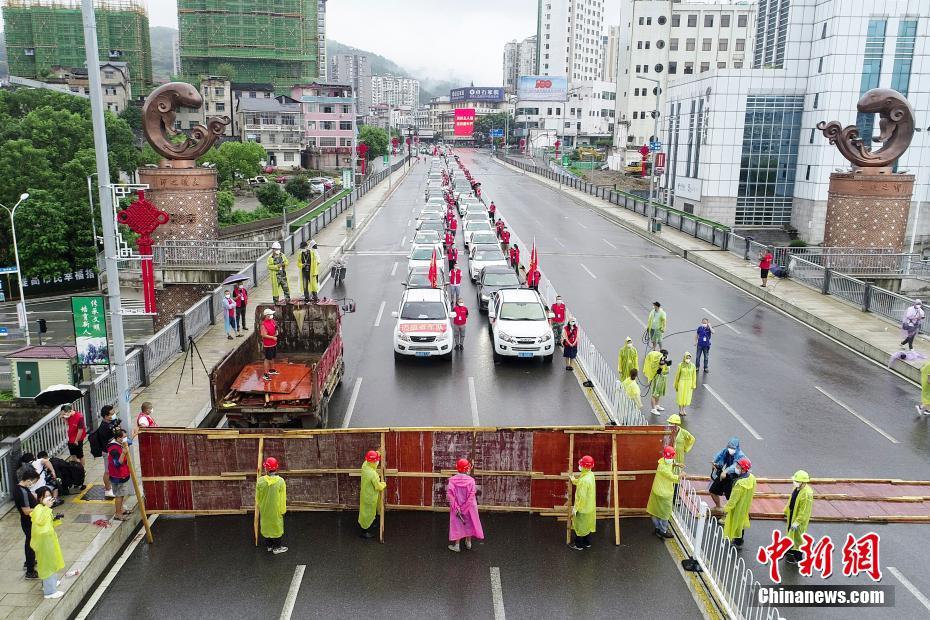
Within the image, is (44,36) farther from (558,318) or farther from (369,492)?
(369,492)

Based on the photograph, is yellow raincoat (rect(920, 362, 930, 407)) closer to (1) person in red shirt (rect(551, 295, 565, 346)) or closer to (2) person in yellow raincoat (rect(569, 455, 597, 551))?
(1) person in red shirt (rect(551, 295, 565, 346))

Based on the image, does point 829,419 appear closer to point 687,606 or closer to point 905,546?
point 905,546

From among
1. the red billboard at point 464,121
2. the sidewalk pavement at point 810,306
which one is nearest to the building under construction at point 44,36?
the red billboard at point 464,121

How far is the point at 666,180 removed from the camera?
63.8 metres

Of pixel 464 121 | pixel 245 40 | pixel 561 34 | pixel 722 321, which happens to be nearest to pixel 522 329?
pixel 722 321

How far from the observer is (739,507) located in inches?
390

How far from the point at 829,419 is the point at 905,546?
5349 mm

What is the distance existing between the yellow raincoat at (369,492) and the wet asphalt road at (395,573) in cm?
38

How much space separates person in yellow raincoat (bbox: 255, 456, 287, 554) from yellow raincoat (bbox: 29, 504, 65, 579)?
247 centimetres

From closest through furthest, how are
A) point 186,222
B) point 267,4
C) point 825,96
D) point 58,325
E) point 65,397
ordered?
point 65,397, point 186,222, point 58,325, point 825,96, point 267,4

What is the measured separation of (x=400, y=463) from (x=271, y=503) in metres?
2.06

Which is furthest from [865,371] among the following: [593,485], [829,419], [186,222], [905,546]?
[186,222]

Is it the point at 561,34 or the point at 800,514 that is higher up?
the point at 561,34

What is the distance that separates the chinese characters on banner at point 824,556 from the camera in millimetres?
9711
